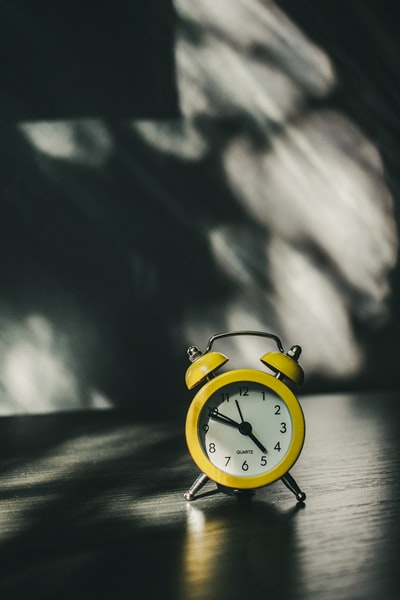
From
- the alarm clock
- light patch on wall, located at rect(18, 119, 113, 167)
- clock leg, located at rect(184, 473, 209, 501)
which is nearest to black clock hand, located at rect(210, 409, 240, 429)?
the alarm clock

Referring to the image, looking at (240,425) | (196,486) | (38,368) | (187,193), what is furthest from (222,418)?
(187,193)

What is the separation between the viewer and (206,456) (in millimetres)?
1466

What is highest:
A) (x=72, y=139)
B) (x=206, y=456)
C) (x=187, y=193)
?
(x=72, y=139)

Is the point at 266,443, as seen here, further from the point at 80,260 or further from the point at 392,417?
the point at 80,260

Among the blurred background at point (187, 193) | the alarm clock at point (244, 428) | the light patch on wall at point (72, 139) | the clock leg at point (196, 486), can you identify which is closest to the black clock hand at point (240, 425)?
the alarm clock at point (244, 428)

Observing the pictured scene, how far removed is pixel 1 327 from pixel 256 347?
104 cm

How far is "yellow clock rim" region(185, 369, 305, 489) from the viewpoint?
1450 mm

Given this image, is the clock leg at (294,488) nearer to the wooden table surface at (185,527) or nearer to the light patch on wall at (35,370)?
the wooden table surface at (185,527)

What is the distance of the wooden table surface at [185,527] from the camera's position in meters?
1.03

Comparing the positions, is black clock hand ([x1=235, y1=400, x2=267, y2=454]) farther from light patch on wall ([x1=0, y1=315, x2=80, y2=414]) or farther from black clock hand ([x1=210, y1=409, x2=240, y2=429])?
light patch on wall ([x1=0, y1=315, x2=80, y2=414])

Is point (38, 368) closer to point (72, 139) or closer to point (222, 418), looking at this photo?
point (72, 139)

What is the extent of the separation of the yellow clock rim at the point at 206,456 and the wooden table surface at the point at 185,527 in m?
0.05

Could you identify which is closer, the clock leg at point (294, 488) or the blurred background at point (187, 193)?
the clock leg at point (294, 488)

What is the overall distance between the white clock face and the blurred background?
5.39 feet
